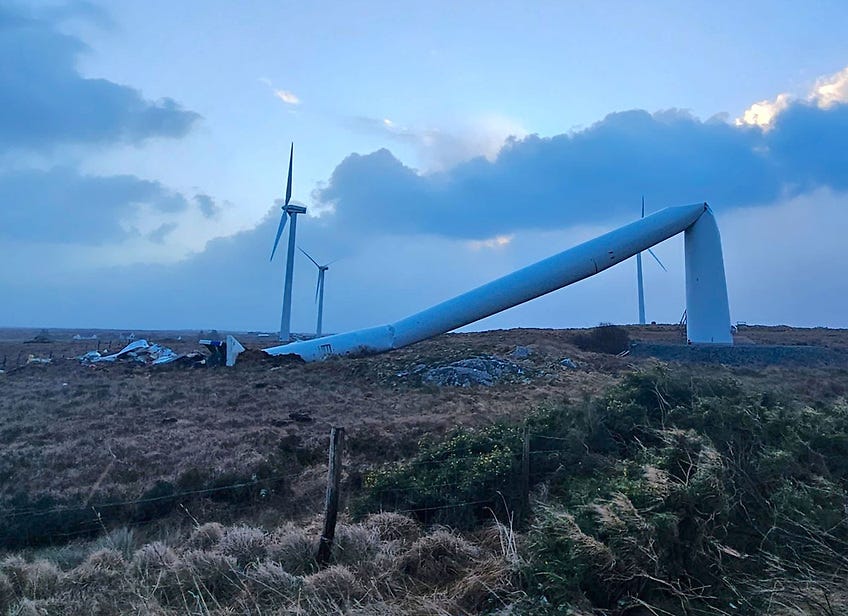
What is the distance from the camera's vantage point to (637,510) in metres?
5.71

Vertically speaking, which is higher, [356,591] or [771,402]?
A: [771,402]

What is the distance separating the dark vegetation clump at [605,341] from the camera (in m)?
36.6

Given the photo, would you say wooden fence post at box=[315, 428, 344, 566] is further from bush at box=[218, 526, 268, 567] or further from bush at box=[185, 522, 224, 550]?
bush at box=[185, 522, 224, 550]

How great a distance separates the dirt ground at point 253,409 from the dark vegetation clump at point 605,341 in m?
3.97

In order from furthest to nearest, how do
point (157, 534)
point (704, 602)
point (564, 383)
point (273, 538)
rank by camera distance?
point (564, 383) → point (157, 534) → point (273, 538) → point (704, 602)

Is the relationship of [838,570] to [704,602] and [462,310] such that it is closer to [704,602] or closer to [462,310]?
[704,602]

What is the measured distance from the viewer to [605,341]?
1463 inches

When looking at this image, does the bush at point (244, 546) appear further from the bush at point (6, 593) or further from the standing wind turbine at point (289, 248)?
the standing wind turbine at point (289, 248)

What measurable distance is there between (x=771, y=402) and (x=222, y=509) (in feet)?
31.9

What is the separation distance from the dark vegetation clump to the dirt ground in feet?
13.0

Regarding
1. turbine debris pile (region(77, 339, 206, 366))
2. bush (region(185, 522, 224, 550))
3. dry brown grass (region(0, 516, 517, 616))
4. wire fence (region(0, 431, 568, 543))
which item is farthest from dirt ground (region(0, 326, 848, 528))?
dry brown grass (region(0, 516, 517, 616))

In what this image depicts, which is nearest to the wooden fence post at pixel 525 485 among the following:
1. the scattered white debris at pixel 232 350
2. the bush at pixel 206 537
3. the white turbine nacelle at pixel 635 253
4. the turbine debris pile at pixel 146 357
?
the bush at pixel 206 537

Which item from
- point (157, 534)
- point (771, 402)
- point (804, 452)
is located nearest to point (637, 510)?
point (804, 452)

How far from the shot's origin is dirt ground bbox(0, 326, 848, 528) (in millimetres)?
12891
